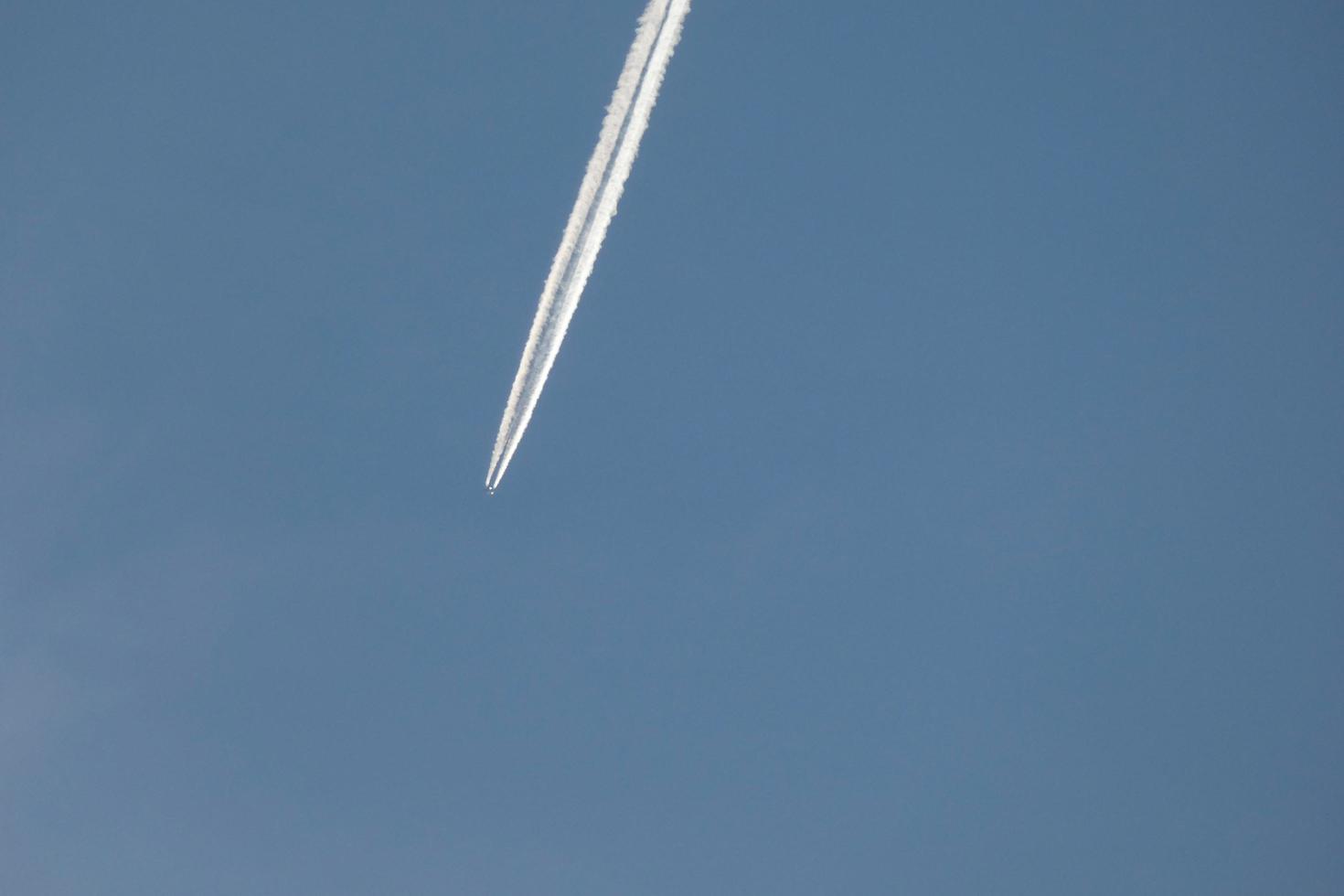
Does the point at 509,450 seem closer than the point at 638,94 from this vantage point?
No

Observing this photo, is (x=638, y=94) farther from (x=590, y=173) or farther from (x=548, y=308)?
(x=548, y=308)

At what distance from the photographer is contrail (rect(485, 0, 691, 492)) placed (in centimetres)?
2255

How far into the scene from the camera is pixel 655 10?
2273 cm

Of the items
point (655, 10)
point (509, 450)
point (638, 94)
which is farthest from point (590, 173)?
point (509, 450)

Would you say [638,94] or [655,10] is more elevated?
[655,10]

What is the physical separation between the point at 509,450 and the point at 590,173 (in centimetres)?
591

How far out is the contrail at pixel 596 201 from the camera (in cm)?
2255

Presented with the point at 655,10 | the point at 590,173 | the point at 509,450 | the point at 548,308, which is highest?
the point at 655,10

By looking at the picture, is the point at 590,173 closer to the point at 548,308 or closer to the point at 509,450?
the point at 548,308

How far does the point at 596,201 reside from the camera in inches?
916

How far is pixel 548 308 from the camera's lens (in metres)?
23.7

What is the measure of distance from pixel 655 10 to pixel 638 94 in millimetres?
1670

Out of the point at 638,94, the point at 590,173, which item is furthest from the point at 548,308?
the point at 638,94

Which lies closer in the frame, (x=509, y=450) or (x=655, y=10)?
(x=655, y=10)
